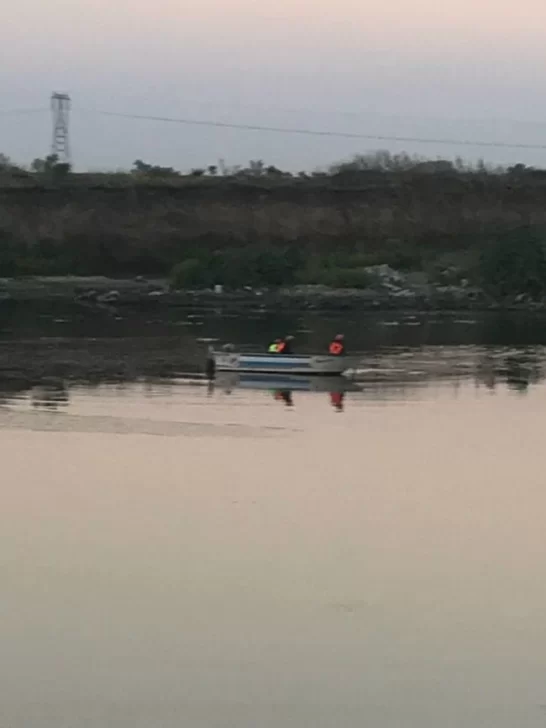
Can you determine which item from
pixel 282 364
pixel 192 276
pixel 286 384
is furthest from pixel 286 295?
pixel 286 384

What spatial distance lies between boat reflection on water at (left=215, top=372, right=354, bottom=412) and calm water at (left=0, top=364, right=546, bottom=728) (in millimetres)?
5470

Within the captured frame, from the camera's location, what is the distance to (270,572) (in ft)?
64.8

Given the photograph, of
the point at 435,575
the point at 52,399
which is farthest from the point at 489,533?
the point at 52,399

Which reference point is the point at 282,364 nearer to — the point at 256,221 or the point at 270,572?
the point at 270,572

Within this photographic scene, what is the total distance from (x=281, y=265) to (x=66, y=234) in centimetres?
1345

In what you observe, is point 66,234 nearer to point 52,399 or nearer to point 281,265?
point 281,265

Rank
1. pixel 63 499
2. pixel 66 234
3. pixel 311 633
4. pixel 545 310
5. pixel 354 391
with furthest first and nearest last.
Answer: pixel 66 234
pixel 545 310
pixel 354 391
pixel 63 499
pixel 311 633

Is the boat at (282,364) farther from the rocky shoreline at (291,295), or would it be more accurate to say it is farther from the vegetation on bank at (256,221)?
the vegetation on bank at (256,221)

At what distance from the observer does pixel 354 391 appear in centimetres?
3975

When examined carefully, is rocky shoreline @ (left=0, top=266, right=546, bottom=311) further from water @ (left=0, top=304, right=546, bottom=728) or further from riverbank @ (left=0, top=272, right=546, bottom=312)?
water @ (left=0, top=304, right=546, bottom=728)

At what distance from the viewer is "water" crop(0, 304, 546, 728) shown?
1534 centimetres

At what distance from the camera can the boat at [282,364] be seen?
41.9m

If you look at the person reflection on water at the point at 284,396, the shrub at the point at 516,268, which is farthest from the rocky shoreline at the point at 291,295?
the person reflection on water at the point at 284,396

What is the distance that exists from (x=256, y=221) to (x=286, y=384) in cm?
4522
